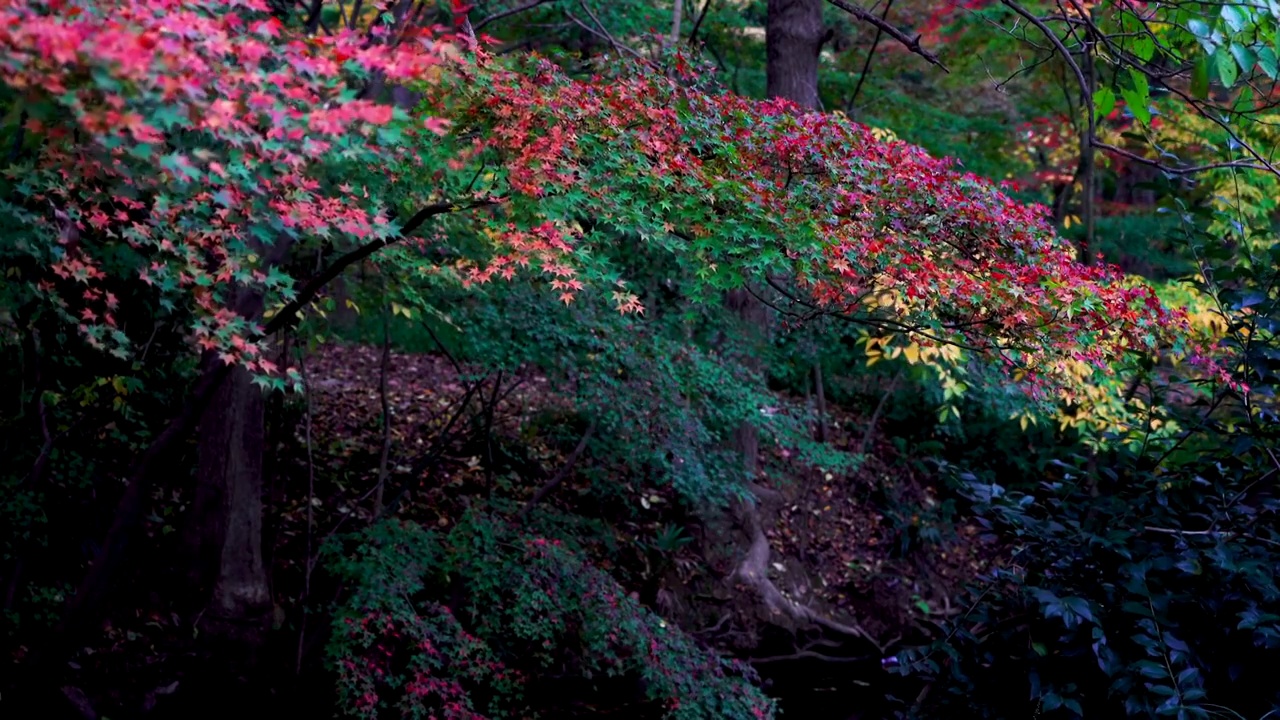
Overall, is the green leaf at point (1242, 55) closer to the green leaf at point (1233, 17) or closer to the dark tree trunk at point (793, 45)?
the green leaf at point (1233, 17)

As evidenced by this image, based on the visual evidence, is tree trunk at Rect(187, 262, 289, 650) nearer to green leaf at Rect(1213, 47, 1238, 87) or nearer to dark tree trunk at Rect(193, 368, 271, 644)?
dark tree trunk at Rect(193, 368, 271, 644)

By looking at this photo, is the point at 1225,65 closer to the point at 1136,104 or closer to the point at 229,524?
the point at 1136,104

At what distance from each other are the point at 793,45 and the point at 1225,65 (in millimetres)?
5266

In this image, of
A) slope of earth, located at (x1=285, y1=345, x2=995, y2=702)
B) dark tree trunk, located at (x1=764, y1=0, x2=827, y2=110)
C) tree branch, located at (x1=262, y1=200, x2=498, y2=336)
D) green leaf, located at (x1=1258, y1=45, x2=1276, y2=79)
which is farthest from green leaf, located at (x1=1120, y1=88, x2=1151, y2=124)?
dark tree trunk, located at (x1=764, y1=0, x2=827, y2=110)

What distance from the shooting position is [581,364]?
245 inches

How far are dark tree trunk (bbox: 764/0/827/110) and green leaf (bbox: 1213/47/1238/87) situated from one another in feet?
16.7

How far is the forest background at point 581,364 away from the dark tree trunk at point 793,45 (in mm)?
33

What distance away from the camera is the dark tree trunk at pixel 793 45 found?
25.1 ft

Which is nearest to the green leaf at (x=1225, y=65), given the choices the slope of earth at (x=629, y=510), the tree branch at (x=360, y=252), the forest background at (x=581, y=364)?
the forest background at (x=581, y=364)

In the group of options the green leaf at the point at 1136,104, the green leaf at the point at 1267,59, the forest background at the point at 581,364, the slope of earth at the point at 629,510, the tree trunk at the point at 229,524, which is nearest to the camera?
the green leaf at the point at 1267,59

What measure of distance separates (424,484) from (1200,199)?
377 inches

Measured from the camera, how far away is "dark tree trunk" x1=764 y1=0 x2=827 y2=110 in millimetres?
7637

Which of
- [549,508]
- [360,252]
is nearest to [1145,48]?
[360,252]

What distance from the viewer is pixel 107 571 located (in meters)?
4.98
